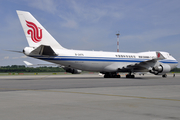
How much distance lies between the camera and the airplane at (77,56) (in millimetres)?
33156

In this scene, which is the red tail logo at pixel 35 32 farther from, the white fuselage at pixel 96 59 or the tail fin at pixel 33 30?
the white fuselage at pixel 96 59

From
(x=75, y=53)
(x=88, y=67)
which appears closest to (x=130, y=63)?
(x=88, y=67)

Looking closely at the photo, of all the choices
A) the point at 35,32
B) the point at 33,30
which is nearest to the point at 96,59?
the point at 35,32

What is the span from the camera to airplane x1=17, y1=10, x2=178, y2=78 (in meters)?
33.2

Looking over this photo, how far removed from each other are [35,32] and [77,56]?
303 inches

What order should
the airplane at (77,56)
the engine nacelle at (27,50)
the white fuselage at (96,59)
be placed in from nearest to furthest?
1. the engine nacelle at (27,50)
2. the airplane at (77,56)
3. the white fuselage at (96,59)

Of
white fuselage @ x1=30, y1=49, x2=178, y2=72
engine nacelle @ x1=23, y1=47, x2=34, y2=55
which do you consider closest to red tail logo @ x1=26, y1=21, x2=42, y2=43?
engine nacelle @ x1=23, y1=47, x2=34, y2=55

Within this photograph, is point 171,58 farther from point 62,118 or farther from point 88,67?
point 62,118

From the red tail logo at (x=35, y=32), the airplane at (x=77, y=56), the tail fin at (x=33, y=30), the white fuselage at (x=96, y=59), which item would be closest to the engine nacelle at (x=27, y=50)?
the airplane at (x=77, y=56)

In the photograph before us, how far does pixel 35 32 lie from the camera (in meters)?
34.0

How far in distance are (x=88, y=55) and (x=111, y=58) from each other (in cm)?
504

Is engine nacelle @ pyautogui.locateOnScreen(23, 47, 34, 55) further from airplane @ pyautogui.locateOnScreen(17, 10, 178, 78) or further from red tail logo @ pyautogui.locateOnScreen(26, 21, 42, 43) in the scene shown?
red tail logo @ pyautogui.locateOnScreen(26, 21, 42, 43)

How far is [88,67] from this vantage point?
1489 inches

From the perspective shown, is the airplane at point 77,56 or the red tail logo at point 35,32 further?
the red tail logo at point 35,32
